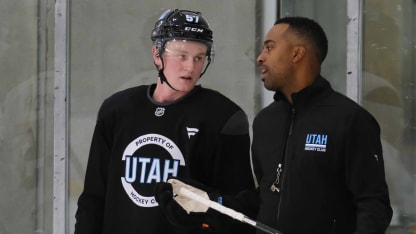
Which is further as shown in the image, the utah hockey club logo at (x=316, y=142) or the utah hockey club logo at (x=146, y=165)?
the utah hockey club logo at (x=146, y=165)

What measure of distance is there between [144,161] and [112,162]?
0.44 feet

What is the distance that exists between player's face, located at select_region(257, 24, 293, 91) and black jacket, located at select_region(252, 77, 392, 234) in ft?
0.35

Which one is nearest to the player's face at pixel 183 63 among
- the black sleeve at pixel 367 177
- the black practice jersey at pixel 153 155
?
the black practice jersey at pixel 153 155

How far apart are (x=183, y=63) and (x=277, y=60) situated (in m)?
0.38

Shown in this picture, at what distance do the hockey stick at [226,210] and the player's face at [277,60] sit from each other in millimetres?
444

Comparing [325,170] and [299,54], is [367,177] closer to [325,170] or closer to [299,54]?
[325,170]

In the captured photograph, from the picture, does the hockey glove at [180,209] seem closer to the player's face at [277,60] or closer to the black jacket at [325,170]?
the black jacket at [325,170]

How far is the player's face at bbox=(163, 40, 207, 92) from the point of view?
2869 millimetres

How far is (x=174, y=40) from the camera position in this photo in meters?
2.89

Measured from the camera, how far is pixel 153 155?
283cm

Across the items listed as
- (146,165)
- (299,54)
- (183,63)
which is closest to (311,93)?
(299,54)

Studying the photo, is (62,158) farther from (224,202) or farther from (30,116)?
(224,202)

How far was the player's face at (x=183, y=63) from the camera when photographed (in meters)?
2.87

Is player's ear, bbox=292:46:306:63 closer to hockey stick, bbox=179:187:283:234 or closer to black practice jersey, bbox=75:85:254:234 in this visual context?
black practice jersey, bbox=75:85:254:234
